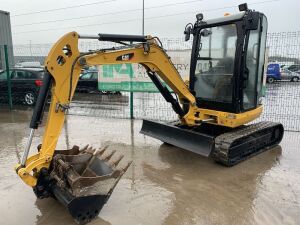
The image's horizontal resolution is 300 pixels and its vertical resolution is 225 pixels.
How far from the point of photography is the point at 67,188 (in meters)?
3.79

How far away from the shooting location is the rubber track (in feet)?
17.8

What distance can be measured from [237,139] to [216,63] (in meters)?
1.53

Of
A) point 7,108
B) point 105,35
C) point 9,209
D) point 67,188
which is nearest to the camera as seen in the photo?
point 67,188

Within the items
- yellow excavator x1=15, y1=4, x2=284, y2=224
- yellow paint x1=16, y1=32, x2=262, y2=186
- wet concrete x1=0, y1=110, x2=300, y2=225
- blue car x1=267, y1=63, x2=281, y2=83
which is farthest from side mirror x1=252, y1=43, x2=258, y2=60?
blue car x1=267, y1=63, x2=281, y2=83

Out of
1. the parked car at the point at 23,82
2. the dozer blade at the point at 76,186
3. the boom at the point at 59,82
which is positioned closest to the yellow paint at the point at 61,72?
the boom at the point at 59,82

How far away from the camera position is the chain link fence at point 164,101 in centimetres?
784

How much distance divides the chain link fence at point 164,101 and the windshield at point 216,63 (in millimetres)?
1607

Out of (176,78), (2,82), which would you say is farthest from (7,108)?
(176,78)

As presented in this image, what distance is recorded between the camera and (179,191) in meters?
4.65

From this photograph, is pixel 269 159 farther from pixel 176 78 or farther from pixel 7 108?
pixel 7 108

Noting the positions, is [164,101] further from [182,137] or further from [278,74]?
[278,74]

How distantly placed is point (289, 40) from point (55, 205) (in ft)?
21.8

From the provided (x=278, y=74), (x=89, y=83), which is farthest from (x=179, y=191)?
(x=278, y=74)

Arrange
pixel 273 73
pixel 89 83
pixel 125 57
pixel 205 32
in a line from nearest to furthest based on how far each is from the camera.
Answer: pixel 125 57 < pixel 205 32 < pixel 89 83 < pixel 273 73
